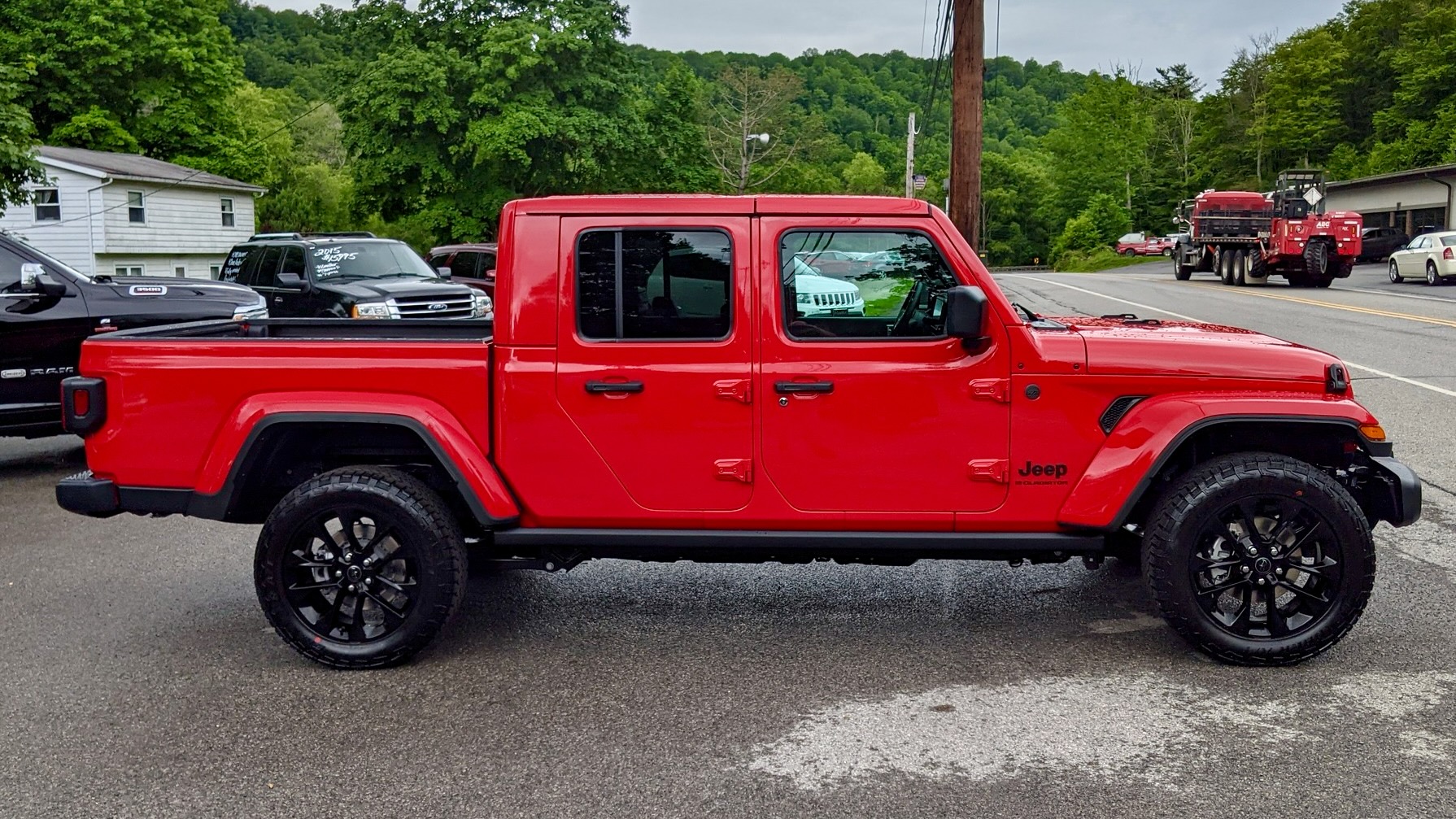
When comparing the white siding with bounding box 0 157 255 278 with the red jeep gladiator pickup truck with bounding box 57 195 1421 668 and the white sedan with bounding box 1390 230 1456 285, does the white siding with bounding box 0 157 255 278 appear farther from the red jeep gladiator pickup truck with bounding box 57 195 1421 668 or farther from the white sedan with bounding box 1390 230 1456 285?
the red jeep gladiator pickup truck with bounding box 57 195 1421 668

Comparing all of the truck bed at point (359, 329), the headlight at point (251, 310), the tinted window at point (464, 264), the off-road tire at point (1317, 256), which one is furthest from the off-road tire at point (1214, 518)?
the off-road tire at point (1317, 256)

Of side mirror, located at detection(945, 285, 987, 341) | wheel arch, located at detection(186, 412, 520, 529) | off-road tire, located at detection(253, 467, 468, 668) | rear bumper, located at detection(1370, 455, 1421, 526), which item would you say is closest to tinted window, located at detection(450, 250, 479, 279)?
wheel arch, located at detection(186, 412, 520, 529)

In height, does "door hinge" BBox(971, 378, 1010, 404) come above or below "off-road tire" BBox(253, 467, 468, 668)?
above

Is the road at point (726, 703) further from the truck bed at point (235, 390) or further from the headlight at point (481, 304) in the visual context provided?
the headlight at point (481, 304)

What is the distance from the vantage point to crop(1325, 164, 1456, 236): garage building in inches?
1976

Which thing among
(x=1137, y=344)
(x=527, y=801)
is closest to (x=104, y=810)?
(x=527, y=801)

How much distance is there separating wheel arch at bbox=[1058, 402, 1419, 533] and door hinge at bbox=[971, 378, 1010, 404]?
43cm

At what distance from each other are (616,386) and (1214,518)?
231cm

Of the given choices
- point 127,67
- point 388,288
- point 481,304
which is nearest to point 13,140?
point 388,288

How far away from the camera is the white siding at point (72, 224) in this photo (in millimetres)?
41312

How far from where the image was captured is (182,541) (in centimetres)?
728

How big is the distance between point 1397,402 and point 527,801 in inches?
428

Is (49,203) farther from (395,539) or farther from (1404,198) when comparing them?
(1404,198)

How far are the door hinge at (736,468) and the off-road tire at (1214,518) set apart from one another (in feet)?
5.05
